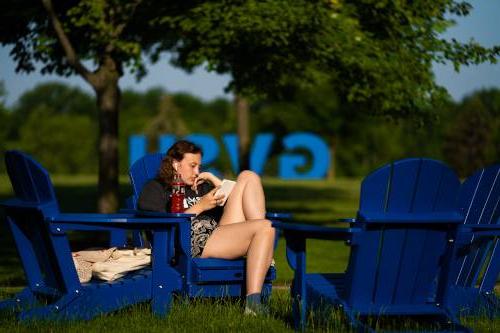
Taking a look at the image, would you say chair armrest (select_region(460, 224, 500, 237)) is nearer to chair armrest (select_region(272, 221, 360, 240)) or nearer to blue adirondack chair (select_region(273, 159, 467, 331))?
blue adirondack chair (select_region(273, 159, 467, 331))

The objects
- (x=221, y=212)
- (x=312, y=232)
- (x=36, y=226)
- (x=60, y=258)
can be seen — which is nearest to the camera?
(x=312, y=232)

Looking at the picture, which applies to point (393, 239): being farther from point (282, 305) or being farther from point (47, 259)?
point (47, 259)

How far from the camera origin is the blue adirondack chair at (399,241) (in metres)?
5.27

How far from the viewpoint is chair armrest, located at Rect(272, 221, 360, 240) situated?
5.47 m

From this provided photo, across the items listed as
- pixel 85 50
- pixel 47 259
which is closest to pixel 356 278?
pixel 47 259

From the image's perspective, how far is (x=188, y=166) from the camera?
728 cm

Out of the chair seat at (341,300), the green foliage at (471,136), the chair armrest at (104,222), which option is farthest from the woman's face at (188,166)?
the green foliage at (471,136)

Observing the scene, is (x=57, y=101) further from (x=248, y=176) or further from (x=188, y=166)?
(x=248, y=176)

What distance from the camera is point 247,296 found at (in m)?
6.39

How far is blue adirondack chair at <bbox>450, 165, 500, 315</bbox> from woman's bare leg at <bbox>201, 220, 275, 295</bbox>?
52.2 inches

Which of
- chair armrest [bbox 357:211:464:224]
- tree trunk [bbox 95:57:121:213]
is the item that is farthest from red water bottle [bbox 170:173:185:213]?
tree trunk [bbox 95:57:121:213]

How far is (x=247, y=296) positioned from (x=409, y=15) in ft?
31.5

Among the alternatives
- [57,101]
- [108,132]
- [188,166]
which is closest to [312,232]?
[188,166]

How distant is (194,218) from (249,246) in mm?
730
